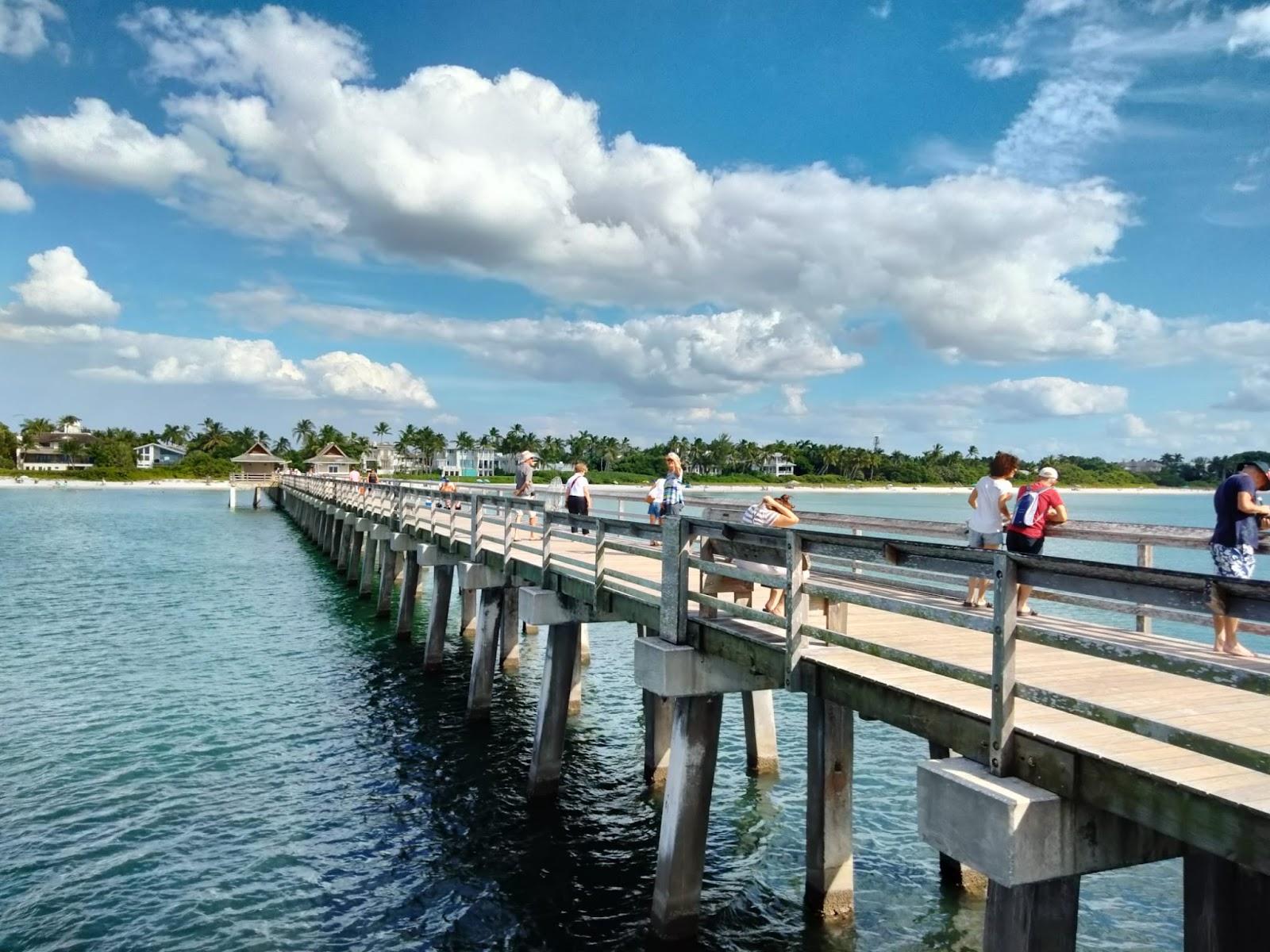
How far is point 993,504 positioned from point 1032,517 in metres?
0.63

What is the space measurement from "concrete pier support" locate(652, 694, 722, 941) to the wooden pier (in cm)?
2

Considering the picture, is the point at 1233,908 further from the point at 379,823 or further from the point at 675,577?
the point at 379,823

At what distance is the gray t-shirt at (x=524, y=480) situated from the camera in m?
18.7

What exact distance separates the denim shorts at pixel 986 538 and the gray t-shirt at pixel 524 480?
1116cm

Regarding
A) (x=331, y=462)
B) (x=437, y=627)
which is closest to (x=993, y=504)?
(x=437, y=627)

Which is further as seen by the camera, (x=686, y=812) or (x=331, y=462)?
(x=331, y=462)

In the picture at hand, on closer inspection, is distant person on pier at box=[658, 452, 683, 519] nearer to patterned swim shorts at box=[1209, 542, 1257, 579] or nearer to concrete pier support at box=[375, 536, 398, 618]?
patterned swim shorts at box=[1209, 542, 1257, 579]

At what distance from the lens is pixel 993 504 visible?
8602 millimetres

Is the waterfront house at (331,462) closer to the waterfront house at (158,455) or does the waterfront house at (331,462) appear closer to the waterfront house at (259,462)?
the waterfront house at (259,462)

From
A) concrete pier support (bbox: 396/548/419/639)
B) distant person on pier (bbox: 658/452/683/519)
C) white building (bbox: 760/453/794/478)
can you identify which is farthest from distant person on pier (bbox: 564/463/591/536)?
white building (bbox: 760/453/794/478)

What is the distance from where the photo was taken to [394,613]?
26.4m

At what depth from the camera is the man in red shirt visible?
7984 millimetres

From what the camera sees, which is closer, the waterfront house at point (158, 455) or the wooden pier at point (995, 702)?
the wooden pier at point (995, 702)

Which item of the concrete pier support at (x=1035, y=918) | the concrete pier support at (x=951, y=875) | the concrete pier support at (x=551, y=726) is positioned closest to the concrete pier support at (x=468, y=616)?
the concrete pier support at (x=551, y=726)
